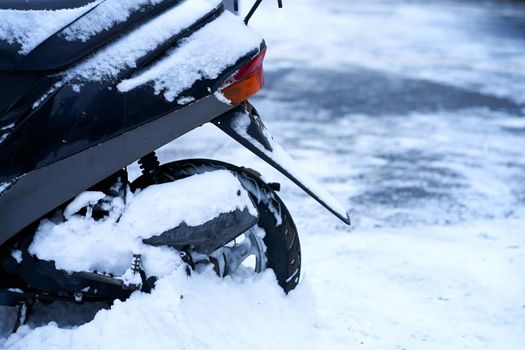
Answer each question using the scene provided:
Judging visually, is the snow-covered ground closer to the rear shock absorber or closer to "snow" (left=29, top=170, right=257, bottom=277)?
"snow" (left=29, top=170, right=257, bottom=277)

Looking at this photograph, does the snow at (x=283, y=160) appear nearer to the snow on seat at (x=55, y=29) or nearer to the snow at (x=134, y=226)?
the snow at (x=134, y=226)

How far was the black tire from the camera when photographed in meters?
2.56

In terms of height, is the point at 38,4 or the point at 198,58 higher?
the point at 38,4

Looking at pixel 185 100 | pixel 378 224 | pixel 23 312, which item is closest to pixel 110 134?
pixel 185 100

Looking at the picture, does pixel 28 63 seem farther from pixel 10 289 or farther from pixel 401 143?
pixel 401 143

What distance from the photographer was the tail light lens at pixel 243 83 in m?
2.43

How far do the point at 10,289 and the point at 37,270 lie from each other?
14 centimetres

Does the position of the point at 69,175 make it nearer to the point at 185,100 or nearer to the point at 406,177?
the point at 185,100

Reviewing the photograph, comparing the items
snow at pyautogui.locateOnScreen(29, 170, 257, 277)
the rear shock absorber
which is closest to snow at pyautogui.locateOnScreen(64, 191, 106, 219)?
snow at pyautogui.locateOnScreen(29, 170, 257, 277)

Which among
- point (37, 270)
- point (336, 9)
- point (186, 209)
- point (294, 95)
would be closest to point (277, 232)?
point (186, 209)

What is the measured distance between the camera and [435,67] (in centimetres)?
854

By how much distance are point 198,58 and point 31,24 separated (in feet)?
1.68

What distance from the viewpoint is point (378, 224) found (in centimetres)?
395

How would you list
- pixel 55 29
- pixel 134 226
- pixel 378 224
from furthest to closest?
pixel 378 224 → pixel 134 226 → pixel 55 29
